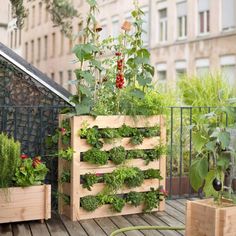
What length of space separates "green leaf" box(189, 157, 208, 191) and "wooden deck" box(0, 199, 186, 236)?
0.82 m

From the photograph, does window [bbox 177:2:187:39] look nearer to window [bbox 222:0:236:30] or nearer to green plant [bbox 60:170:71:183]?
window [bbox 222:0:236:30]

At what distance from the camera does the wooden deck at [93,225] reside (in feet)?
15.9

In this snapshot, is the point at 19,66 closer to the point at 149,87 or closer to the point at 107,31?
the point at 149,87

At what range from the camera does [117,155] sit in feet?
17.7

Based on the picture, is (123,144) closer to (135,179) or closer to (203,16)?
(135,179)

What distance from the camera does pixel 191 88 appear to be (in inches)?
340

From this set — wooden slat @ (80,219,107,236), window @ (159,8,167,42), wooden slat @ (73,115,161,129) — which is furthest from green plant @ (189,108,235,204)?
window @ (159,8,167,42)

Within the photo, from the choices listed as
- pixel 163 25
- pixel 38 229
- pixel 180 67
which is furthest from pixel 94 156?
pixel 163 25

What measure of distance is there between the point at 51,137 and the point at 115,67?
93 cm

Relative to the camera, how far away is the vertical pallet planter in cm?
528

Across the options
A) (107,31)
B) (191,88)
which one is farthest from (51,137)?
(107,31)

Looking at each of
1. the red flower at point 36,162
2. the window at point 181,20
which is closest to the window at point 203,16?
the window at point 181,20

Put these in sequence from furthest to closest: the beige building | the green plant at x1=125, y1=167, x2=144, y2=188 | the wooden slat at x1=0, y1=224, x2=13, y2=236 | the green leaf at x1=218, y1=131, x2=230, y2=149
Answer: the beige building < the green plant at x1=125, y1=167, x2=144, y2=188 < the wooden slat at x1=0, y1=224, x2=13, y2=236 < the green leaf at x1=218, y1=131, x2=230, y2=149

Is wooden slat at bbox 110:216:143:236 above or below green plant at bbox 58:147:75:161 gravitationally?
below
